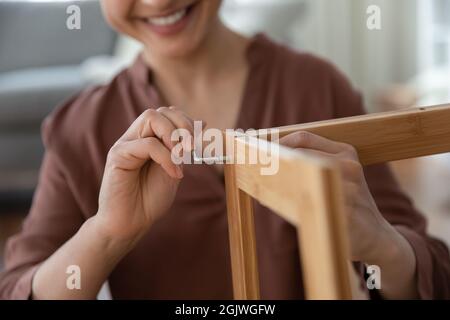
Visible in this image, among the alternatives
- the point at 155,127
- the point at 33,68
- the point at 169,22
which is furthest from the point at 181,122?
the point at 33,68

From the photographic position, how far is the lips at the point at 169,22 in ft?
2.49

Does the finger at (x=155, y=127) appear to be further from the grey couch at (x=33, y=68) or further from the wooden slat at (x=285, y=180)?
the grey couch at (x=33, y=68)

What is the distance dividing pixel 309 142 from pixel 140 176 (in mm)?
182

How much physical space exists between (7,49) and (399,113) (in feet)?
8.56

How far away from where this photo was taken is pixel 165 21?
0.76 m

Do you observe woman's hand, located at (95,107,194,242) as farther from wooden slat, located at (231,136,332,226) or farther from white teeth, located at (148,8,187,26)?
white teeth, located at (148,8,187,26)

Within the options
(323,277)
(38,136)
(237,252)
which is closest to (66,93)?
(38,136)

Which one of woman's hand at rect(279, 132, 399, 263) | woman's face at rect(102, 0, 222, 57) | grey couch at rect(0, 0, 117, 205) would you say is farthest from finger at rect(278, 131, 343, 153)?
grey couch at rect(0, 0, 117, 205)

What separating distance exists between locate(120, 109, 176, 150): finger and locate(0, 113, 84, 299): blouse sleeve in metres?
0.28

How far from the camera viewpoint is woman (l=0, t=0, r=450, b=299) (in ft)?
2.18

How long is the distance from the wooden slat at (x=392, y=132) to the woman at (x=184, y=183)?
0.40 ft

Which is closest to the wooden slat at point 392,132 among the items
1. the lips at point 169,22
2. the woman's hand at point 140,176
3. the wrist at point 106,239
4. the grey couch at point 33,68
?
the woman's hand at point 140,176

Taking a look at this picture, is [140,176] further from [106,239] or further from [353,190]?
[353,190]
